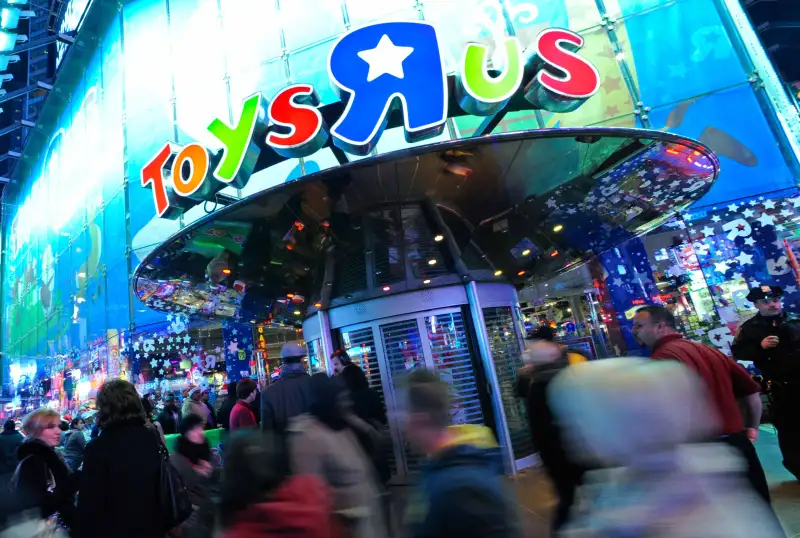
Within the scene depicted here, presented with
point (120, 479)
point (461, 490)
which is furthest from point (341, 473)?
point (120, 479)

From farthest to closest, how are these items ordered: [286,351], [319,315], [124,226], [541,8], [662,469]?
[124,226], [541,8], [319,315], [286,351], [662,469]

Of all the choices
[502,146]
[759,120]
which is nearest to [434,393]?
[502,146]

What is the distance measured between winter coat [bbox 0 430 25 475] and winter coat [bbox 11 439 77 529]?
3.37ft

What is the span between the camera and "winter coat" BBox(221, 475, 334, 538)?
138cm

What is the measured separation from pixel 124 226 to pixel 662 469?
1507cm

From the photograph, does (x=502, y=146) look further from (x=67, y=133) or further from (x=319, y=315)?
(x=67, y=133)

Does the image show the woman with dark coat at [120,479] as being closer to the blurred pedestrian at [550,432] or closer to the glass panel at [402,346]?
the blurred pedestrian at [550,432]

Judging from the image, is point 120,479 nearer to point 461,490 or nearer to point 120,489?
point 120,489

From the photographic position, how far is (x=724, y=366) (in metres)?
2.69

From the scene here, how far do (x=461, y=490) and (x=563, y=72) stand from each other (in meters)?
5.71

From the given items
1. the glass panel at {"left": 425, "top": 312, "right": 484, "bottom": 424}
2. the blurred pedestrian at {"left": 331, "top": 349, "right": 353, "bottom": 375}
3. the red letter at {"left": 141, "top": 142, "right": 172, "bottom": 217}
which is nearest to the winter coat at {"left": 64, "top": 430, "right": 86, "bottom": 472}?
the red letter at {"left": 141, "top": 142, "right": 172, "bottom": 217}

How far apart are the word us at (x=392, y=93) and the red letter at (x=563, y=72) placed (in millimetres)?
13

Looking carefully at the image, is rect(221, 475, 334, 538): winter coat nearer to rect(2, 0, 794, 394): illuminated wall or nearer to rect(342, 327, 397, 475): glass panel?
rect(342, 327, 397, 475): glass panel

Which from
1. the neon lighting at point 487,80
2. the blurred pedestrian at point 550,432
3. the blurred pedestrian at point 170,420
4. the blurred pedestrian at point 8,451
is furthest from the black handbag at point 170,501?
the blurred pedestrian at point 170,420
